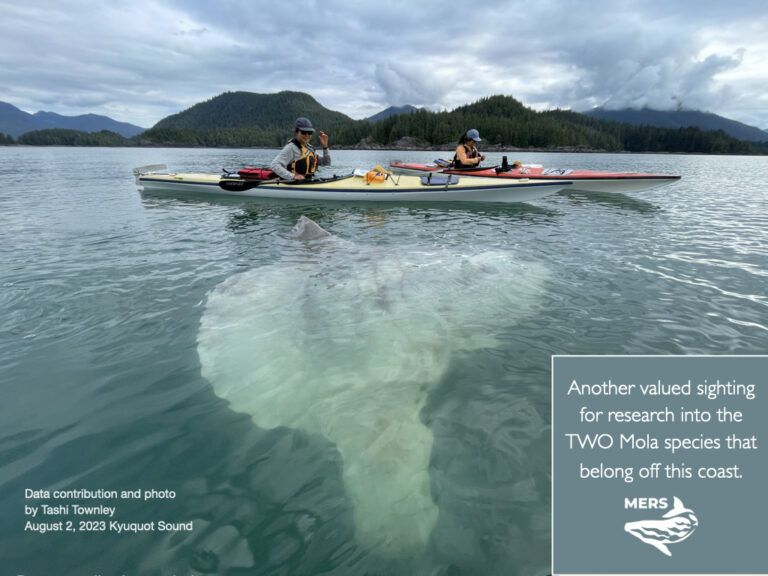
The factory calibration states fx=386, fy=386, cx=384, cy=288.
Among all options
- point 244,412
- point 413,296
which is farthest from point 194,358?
point 413,296

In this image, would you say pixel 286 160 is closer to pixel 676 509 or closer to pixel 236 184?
pixel 236 184

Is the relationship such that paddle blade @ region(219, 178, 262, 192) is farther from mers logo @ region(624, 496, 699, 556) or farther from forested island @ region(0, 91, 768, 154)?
forested island @ region(0, 91, 768, 154)

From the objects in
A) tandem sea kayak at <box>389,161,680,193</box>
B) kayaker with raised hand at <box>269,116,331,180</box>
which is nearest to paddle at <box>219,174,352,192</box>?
kayaker with raised hand at <box>269,116,331,180</box>

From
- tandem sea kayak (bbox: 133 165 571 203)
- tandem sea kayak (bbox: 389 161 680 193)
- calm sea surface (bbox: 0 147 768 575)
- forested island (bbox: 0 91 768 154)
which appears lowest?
calm sea surface (bbox: 0 147 768 575)

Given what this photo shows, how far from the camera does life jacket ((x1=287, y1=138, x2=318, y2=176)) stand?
16.5 meters

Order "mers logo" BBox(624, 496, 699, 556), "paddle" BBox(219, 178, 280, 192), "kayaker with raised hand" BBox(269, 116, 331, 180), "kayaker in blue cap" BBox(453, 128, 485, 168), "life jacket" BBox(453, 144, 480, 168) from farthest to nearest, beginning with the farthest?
1. "life jacket" BBox(453, 144, 480, 168)
2. "kayaker in blue cap" BBox(453, 128, 485, 168)
3. "paddle" BBox(219, 178, 280, 192)
4. "kayaker with raised hand" BBox(269, 116, 331, 180)
5. "mers logo" BBox(624, 496, 699, 556)

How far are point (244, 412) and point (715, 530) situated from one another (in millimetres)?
3834

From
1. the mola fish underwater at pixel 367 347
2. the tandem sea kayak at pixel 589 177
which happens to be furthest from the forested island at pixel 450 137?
the mola fish underwater at pixel 367 347

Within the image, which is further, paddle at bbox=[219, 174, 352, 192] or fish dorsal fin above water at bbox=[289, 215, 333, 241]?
paddle at bbox=[219, 174, 352, 192]

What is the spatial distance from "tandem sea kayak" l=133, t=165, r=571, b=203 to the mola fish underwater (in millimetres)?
8695

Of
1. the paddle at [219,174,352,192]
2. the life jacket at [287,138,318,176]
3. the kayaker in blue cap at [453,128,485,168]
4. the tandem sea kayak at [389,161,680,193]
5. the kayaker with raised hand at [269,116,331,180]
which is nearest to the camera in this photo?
the kayaker with raised hand at [269,116,331,180]

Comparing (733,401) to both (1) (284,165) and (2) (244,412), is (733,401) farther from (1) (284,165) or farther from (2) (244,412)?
(1) (284,165)

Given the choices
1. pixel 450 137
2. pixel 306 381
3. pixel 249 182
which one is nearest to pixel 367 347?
pixel 306 381

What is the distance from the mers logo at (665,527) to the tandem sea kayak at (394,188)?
50.3 ft
